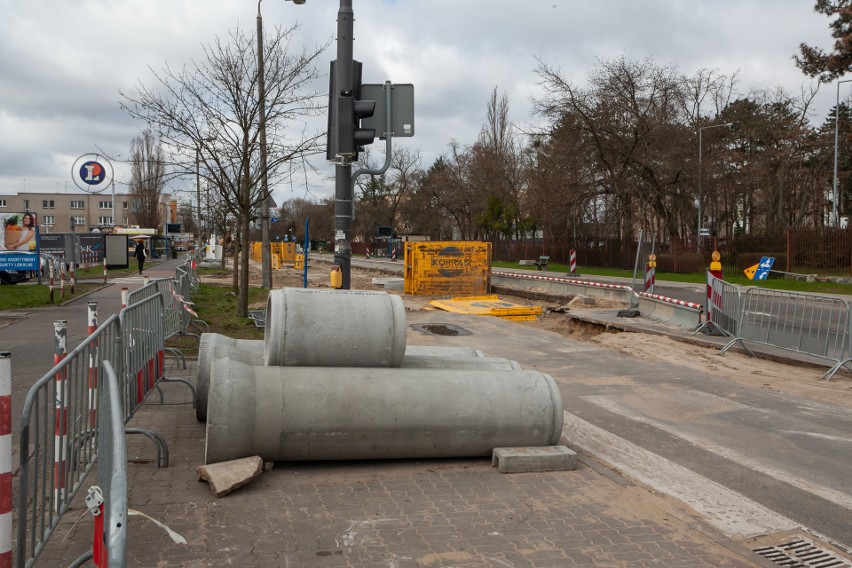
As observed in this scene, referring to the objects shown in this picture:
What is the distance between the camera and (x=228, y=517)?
4.57 metres

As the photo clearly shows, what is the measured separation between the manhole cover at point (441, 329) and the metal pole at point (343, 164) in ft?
20.3

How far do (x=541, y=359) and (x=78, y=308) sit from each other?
12.3 metres

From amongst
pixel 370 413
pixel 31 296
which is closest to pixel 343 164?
pixel 370 413

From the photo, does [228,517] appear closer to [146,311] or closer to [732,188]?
[146,311]

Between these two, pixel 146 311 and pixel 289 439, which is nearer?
pixel 289 439

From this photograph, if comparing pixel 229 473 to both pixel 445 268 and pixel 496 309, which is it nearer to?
pixel 496 309

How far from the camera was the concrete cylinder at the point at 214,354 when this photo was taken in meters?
6.23

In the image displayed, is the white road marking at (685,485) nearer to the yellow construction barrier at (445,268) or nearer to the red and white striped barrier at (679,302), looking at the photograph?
the red and white striped barrier at (679,302)

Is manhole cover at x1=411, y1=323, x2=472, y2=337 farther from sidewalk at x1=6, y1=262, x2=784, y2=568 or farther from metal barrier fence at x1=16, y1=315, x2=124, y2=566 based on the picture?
metal barrier fence at x1=16, y1=315, x2=124, y2=566

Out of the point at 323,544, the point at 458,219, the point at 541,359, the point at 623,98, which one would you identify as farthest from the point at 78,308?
the point at 458,219

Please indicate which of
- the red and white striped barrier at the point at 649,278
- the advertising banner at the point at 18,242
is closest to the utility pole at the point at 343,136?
the red and white striped barrier at the point at 649,278

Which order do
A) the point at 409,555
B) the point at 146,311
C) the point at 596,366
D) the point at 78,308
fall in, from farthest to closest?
the point at 78,308
the point at 596,366
the point at 146,311
the point at 409,555

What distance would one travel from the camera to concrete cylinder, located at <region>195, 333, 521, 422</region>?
630 centimetres

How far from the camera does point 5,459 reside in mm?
3209
